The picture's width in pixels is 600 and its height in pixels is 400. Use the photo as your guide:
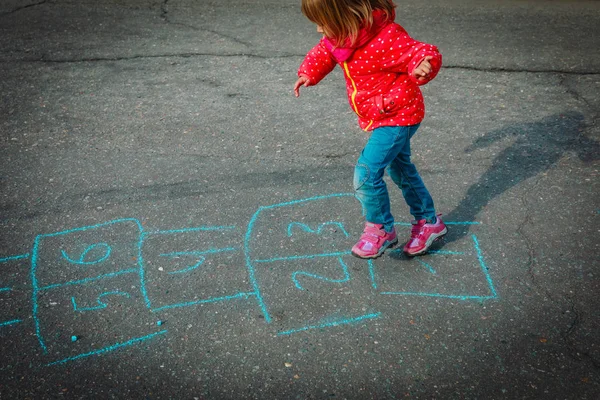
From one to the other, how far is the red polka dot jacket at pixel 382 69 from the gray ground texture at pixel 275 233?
2.84 feet

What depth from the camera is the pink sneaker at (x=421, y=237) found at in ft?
10.9

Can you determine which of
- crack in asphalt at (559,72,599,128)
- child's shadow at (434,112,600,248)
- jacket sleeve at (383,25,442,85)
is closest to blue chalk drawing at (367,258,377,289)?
child's shadow at (434,112,600,248)

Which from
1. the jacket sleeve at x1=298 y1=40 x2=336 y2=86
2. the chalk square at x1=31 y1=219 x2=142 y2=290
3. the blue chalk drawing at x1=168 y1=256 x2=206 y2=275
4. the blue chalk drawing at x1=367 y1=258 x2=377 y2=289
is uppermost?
the jacket sleeve at x1=298 y1=40 x2=336 y2=86

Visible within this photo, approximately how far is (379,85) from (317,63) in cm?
37

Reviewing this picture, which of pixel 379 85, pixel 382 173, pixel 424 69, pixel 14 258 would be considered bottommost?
pixel 14 258

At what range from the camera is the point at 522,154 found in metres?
4.37

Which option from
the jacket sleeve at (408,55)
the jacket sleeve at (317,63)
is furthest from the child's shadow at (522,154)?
the jacket sleeve at (317,63)

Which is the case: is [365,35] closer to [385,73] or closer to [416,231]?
[385,73]

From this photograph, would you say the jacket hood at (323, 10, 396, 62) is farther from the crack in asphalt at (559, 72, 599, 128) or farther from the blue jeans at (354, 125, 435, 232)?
the crack in asphalt at (559, 72, 599, 128)

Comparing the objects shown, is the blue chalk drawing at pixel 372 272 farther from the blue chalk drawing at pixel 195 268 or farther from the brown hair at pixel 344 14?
the brown hair at pixel 344 14

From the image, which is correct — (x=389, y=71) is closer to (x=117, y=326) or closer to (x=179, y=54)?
→ (x=117, y=326)

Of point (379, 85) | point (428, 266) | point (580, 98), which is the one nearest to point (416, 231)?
point (428, 266)

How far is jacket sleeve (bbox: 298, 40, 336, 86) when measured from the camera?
308 cm

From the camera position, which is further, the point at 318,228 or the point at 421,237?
the point at 318,228
